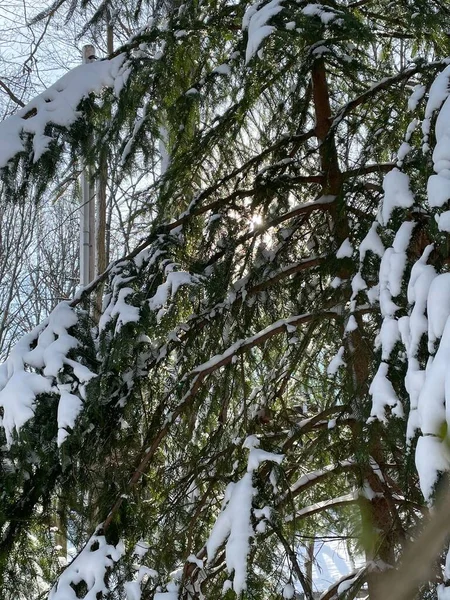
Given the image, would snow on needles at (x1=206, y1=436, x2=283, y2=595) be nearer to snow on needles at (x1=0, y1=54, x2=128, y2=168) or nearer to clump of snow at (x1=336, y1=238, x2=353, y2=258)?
clump of snow at (x1=336, y1=238, x2=353, y2=258)

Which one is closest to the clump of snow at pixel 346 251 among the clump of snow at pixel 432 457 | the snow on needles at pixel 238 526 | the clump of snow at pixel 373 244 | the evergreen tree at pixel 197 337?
the evergreen tree at pixel 197 337

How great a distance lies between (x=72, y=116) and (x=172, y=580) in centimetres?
192

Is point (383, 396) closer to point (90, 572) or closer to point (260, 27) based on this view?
point (260, 27)

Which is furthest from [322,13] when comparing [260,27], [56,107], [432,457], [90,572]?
[90,572]

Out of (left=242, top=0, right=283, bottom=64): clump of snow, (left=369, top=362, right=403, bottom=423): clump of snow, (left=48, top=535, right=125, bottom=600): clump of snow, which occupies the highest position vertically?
(left=242, top=0, right=283, bottom=64): clump of snow

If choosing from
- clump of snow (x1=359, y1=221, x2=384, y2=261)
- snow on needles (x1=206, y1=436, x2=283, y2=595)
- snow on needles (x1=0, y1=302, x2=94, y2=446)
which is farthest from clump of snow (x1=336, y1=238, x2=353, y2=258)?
snow on needles (x1=0, y1=302, x2=94, y2=446)

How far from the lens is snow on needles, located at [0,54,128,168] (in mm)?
2879

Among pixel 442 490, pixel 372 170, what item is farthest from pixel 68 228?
pixel 442 490

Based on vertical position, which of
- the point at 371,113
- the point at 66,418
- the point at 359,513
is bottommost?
the point at 359,513

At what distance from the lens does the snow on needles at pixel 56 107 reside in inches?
113

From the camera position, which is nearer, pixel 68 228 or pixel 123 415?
pixel 123 415

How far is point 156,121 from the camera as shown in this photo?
10.9 ft

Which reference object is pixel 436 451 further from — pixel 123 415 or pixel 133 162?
pixel 133 162

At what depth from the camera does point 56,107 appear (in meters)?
2.95
